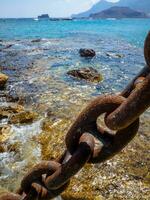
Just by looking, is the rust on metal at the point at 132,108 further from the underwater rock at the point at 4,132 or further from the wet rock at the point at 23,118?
the wet rock at the point at 23,118

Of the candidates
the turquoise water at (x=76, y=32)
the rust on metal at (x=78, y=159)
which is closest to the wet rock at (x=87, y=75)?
the rust on metal at (x=78, y=159)

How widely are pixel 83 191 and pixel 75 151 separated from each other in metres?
5.79

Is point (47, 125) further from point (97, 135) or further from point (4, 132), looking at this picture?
point (97, 135)

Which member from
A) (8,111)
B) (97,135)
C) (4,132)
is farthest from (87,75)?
(97,135)

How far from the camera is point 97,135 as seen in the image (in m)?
1.89

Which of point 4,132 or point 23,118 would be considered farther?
point 23,118

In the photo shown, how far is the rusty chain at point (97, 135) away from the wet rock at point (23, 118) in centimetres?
985

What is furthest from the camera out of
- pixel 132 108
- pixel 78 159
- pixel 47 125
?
pixel 47 125

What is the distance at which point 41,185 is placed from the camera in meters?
2.19

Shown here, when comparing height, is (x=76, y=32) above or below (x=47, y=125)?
below

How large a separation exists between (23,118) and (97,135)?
10527mm

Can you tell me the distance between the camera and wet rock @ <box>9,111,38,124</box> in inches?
Result: 470

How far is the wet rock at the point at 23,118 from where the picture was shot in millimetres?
11930

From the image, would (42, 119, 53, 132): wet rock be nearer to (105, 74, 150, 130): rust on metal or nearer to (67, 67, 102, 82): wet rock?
(67, 67, 102, 82): wet rock
